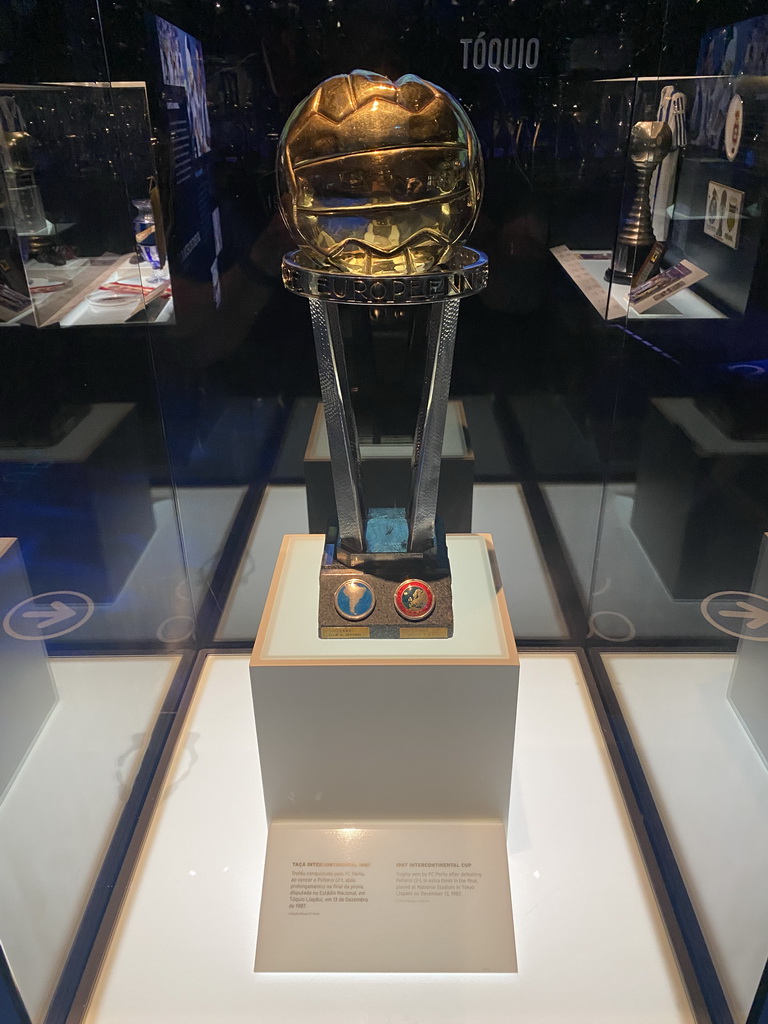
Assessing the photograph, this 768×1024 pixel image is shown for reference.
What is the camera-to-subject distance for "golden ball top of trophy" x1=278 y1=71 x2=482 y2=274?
1061 millimetres

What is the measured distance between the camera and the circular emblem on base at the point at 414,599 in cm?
147

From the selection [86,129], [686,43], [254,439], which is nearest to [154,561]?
[254,439]

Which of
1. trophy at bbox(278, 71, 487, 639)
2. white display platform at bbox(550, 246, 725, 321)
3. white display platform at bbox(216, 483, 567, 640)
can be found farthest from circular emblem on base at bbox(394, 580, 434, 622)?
white display platform at bbox(550, 246, 725, 321)

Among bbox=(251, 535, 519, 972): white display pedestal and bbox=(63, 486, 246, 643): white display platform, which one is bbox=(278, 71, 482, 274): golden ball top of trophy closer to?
bbox=(251, 535, 519, 972): white display pedestal

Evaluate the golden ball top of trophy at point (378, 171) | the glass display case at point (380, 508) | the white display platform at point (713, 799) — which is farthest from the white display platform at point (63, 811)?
the white display platform at point (713, 799)

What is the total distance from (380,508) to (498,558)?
1.73 feet

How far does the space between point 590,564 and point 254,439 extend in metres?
0.98

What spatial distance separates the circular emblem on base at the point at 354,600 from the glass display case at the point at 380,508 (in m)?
0.06

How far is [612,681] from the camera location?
6.68 ft

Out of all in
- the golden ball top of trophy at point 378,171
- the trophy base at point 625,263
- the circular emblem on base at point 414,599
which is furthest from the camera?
the trophy base at point 625,263

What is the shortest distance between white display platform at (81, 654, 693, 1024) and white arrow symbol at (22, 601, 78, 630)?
1.97 feet

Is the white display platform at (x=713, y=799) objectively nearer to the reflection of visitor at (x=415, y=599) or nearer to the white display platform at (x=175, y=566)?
the reflection of visitor at (x=415, y=599)

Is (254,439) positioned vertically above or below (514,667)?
above

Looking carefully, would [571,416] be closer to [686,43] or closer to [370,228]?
[686,43]
